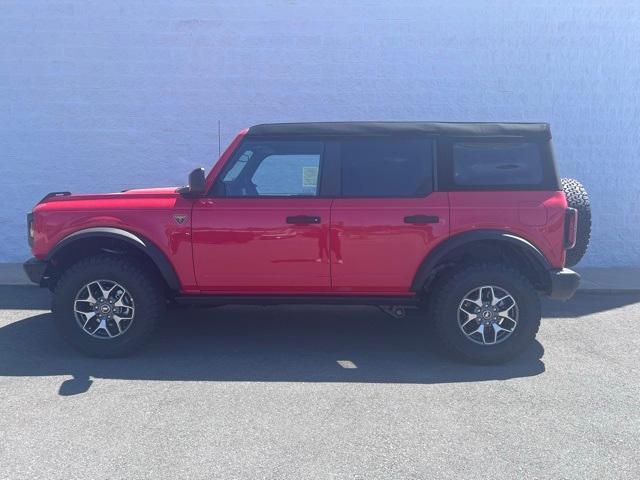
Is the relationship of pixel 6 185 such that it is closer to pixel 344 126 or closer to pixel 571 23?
pixel 344 126

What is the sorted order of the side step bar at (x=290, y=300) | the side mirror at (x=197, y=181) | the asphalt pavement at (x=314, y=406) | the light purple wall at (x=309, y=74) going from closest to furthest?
the asphalt pavement at (x=314, y=406) < the side mirror at (x=197, y=181) < the side step bar at (x=290, y=300) < the light purple wall at (x=309, y=74)

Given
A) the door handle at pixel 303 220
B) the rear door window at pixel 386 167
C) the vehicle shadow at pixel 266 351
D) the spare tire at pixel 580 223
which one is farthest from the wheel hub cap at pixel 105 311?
the spare tire at pixel 580 223

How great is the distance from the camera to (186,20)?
348 inches

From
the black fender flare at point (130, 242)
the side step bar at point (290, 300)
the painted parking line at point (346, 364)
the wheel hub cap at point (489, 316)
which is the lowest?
the painted parking line at point (346, 364)

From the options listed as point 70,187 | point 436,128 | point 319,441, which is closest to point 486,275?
point 436,128

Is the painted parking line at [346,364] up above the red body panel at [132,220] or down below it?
below

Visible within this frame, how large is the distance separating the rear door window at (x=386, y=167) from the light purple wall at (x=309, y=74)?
3996 millimetres

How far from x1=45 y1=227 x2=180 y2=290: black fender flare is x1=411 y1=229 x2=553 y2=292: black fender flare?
2.06 meters

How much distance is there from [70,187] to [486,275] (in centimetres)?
679

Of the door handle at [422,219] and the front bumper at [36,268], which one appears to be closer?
the door handle at [422,219]

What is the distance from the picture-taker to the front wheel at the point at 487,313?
4750mm

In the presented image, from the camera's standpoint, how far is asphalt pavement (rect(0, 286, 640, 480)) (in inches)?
127

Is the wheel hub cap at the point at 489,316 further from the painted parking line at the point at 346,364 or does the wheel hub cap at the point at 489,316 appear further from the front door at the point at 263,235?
the front door at the point at 263,235

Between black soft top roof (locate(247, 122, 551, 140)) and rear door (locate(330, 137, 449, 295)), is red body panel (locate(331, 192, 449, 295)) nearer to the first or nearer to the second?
rear door (locate(330, 137, 449, 295))
